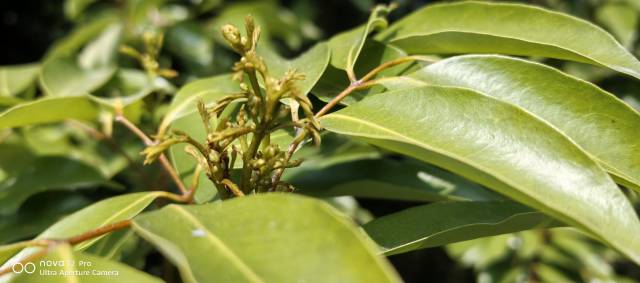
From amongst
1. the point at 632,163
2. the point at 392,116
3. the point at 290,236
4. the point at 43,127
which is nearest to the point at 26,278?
the point at 290,236

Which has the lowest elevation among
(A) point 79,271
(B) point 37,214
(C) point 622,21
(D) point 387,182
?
(B) point 37,214

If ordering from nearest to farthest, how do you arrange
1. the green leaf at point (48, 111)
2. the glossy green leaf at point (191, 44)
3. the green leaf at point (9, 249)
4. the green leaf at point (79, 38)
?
the green leaf at point (9, 249) → the green leaf at point (48, 111) → the green leaf at point (79, 38) → the glossy green leaf at point (191, 44)

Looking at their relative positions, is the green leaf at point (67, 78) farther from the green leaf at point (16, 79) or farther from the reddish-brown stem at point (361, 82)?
the reddish-brown stem at point (361, 82)

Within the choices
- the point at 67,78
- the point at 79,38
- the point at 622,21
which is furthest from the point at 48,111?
the point at 622,21

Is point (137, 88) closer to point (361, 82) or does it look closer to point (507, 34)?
point (361, 82)

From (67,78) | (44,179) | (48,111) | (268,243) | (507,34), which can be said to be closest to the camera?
(268,243)

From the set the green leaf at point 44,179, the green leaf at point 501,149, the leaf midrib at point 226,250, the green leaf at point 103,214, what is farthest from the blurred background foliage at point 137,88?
the green leaf at point 501,149
